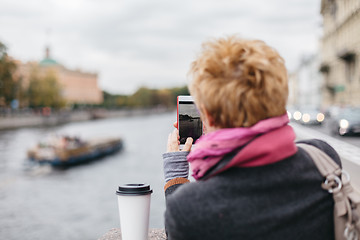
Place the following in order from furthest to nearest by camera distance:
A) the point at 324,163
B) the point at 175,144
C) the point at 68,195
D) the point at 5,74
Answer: the point at 5,74
the point at 68,195
the point at 175,144
the point at 324,163

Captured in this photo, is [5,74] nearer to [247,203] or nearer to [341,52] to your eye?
[341,52]

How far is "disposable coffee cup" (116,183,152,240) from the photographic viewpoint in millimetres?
2125

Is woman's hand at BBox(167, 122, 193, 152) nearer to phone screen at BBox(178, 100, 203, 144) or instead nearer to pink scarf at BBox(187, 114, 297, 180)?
phone screen at BBox(178, 100, 203, 144)

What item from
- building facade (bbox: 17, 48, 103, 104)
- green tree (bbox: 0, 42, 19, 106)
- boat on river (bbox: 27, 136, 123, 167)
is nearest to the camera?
boat on river (bbox: 27, 136, 123, 167)

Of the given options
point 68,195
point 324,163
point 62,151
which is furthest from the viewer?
point 62,151

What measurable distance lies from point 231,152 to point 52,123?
3004 inches

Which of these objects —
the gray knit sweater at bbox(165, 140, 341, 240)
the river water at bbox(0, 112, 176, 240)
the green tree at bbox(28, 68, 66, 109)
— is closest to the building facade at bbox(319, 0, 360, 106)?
the river water at bbox(0, 112, 176, 240)

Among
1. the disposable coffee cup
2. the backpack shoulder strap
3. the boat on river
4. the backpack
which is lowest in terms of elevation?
the boat on river

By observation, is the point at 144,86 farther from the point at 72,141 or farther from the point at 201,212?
the point at 201,212

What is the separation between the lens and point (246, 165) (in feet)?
4.33

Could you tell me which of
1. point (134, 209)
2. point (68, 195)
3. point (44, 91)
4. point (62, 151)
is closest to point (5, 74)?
point (62, 151)

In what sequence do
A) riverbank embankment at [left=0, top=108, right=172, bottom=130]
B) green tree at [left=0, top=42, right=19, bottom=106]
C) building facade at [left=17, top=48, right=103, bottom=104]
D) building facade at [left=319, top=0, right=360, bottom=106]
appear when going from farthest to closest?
building facade at [left=17, top=48, right=103, bottom=104] → riverbank embankment at [left=0, top=108, right=172, bottom=130] → green tree at [left=0, top=42, right=19, bottom=106] → building facade at [left=319, top=0, right=360, bottom=106]

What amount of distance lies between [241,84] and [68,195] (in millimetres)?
24106

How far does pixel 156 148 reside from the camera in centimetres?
4706
